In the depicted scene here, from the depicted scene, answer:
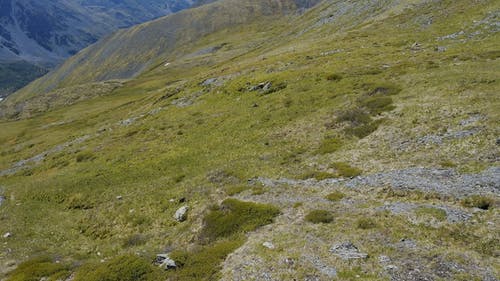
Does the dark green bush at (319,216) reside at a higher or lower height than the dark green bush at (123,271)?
lower

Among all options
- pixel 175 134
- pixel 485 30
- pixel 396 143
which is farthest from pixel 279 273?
pixel 485 30

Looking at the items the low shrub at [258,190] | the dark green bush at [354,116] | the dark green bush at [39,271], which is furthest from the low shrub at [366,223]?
the dark green bush at [39,271]

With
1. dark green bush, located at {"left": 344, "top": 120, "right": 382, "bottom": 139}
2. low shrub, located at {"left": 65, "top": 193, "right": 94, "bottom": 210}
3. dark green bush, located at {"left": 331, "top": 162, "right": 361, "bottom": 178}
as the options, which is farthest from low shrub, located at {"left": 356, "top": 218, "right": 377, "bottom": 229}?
low shrub, located at {"left": 65, "top": 193, "right": 94, "bottom": 210}

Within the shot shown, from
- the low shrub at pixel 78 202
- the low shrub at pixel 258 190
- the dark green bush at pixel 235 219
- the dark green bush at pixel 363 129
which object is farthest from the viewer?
the low shrub at pixel 78 202

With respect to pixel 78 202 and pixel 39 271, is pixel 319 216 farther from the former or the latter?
pixel 78 202

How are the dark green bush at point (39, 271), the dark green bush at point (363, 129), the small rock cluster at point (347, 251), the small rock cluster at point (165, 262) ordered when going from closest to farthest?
the small rock cluster at point (347, 251) → the small rock cluster at point (165, 262) → the dark green bush at point (39, 271) → the dark green bush at point (363, 129)

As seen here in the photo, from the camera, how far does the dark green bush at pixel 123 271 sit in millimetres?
20281

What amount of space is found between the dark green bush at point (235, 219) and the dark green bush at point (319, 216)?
2.51 meters

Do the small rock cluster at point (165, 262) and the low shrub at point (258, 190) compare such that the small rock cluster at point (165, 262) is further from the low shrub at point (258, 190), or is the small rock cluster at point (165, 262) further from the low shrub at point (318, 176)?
the low shrub at point (318, 176)

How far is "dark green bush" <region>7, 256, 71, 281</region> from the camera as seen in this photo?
23.5m

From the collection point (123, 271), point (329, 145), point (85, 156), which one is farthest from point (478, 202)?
point (85, 156)

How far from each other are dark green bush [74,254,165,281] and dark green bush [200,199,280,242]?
4.01 meters

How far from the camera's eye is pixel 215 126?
4878 centimetres

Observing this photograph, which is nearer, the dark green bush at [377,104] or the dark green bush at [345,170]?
the dark green bush at [345,170]
